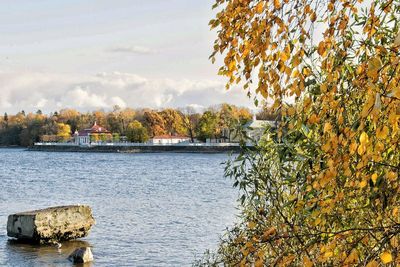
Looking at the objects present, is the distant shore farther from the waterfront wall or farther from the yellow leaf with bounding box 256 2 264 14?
the yellow leaf with bounding box 256 2 264 14

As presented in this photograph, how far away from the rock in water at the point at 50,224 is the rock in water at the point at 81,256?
335 cm

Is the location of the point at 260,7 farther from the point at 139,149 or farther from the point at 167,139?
the point at 167,139

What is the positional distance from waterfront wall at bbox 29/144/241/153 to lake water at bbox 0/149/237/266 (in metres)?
71.0

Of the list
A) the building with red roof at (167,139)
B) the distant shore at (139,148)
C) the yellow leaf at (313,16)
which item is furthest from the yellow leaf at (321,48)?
the building with red roof at (167,139)

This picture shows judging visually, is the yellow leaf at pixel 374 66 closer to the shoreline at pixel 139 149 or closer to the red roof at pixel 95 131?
the shoreline at pixel 139 149

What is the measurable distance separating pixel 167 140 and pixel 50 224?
5365 inches

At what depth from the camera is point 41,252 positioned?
→ 25.5 m

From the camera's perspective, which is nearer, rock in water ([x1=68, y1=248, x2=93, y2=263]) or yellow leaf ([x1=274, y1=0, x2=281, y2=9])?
yellow leaf ([x1=274, y1=0, x2=281, y2=9])

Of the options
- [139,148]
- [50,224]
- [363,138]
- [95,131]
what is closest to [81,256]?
[50,224]

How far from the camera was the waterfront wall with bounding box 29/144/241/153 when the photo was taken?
142 meters

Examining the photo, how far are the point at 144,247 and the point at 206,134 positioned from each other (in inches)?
4778

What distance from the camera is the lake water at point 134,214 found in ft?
82.8

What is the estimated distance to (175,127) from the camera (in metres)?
168

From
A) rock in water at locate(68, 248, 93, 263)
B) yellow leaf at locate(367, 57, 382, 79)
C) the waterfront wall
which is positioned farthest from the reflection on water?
the waterfront wall
